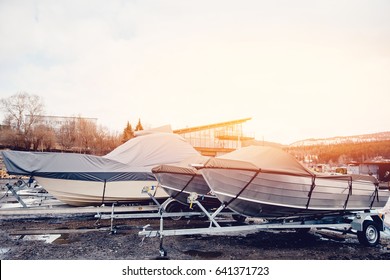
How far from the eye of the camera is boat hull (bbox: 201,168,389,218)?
3.58 m

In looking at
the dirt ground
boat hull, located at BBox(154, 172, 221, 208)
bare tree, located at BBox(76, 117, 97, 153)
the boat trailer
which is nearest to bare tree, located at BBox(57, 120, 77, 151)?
bare tree, located at BBox(76, 117, 97, 153)

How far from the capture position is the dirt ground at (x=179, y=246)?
348cm

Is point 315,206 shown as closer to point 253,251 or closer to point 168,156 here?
point 253,251

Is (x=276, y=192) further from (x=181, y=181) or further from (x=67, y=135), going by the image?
(x=67, y=135)

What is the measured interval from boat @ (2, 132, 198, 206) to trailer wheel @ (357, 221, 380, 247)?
117 inches

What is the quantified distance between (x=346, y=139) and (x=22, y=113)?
4903mm

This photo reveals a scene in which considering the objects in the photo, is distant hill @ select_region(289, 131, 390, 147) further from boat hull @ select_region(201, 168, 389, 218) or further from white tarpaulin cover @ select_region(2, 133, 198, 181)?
white tarpaulin cover @ select_region(2, 133, 198, 181)

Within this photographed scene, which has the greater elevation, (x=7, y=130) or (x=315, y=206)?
A: (x=7, y=130)

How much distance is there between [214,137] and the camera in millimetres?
15336

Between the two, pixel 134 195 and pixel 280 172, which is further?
pixel 134 195

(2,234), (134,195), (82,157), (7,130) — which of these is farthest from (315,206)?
(7,130)

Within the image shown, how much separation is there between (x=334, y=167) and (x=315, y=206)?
1222 millimetres

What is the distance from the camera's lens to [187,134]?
17219 mm

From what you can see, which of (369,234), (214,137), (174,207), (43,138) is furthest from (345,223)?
(214,137)
